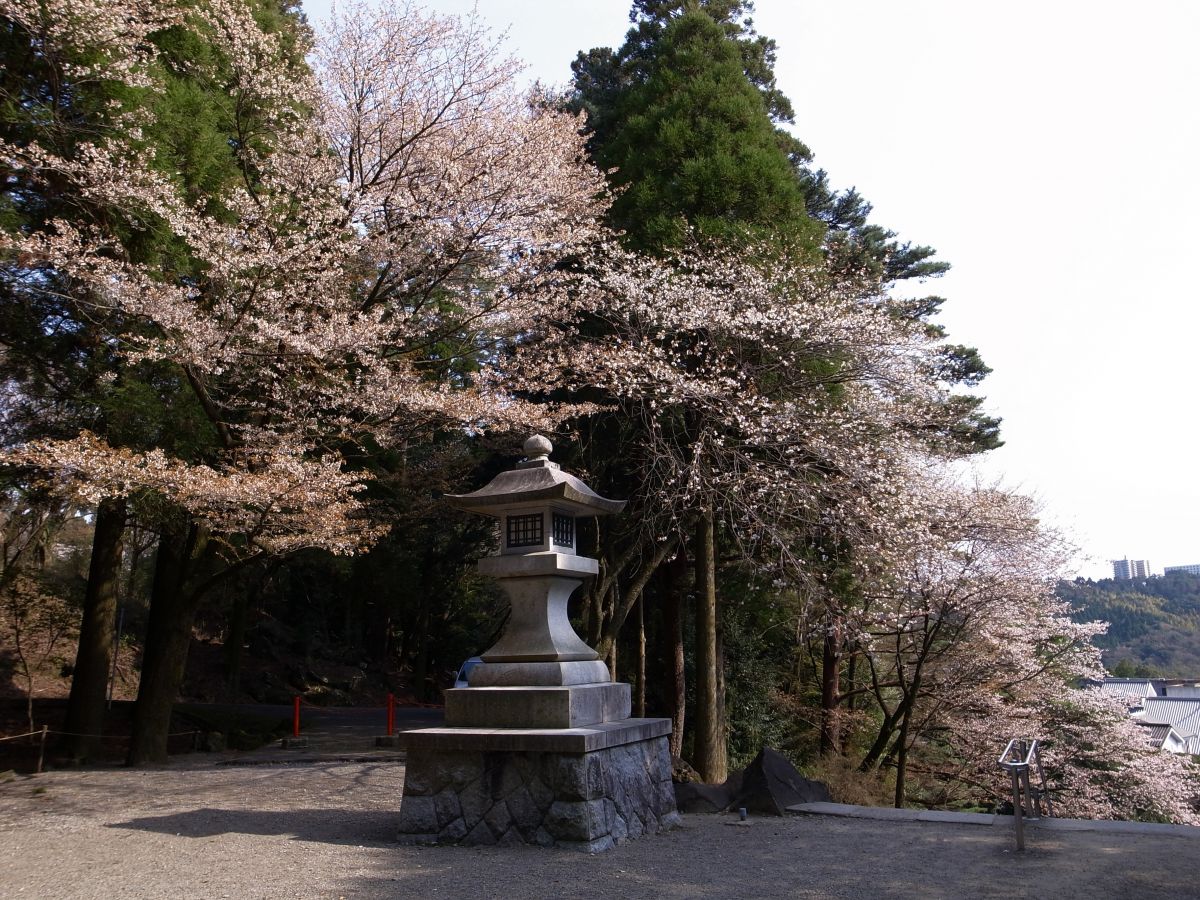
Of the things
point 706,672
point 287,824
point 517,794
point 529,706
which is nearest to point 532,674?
point 529,706

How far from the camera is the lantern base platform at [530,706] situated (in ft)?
20.4

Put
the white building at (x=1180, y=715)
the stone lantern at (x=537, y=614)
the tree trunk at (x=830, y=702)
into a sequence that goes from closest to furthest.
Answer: the stone lantern at (x=537, y=614) < the tree trunk at (x=830, y=702) < the white building at (x=1180, y=715)

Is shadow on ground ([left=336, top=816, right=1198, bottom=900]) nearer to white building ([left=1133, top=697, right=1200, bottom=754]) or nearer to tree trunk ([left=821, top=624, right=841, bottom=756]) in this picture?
tree trunk ([left=821, top=624, right=841, bottom=756])

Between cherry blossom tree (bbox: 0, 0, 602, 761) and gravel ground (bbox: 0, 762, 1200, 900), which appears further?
cherry blossom tree (bbox: 0, 0, 602, 761)

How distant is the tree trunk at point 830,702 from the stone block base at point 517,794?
8713mm

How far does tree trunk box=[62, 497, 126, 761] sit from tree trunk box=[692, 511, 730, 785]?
7.74 meters

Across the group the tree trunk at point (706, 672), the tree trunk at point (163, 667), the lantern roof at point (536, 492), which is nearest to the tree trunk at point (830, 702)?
the tree trunk at point (706, 672)

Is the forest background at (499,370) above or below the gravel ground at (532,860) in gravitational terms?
above

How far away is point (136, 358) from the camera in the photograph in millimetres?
8367

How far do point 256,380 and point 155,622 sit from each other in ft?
12.0

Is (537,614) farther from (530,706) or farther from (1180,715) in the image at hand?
(1180,715)

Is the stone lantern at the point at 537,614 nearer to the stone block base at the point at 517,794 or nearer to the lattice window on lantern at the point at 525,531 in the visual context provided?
the lattice window on lantern at the point at 525,531

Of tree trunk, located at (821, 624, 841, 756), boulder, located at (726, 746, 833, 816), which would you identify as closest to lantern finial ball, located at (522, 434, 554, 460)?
boulder, located at (726, 746, 833, 816)

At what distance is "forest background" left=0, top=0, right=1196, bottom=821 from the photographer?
9297mm
